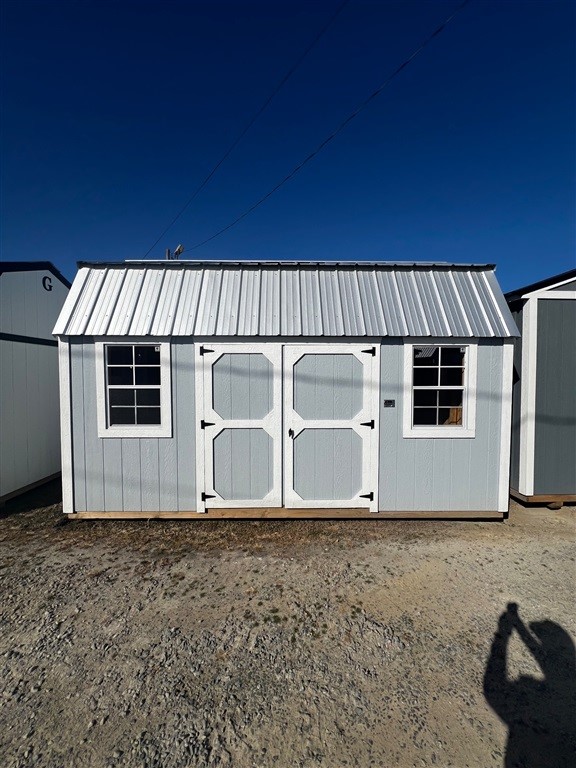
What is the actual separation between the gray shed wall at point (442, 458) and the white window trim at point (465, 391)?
0.06 meters

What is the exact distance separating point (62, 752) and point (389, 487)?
3.80m

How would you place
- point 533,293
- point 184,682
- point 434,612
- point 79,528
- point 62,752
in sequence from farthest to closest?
point 533,293 → point 79,528 → point 434,612 → point 184,682 → point 62,752

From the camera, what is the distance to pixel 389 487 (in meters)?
4.50

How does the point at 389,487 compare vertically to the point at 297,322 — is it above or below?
below

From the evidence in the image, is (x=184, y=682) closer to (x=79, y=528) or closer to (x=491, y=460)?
(x=79, y=528)

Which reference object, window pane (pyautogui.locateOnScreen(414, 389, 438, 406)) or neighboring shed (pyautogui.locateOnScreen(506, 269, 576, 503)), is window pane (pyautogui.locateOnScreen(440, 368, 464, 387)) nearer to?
window pane (pyautogui.locateOnScreen(414, 389, 438, 406))

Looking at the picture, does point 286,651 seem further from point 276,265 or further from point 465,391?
point 276,265

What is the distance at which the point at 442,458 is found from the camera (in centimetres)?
448

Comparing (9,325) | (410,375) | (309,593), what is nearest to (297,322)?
(410,375)

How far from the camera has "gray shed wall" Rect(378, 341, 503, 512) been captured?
4438 mm

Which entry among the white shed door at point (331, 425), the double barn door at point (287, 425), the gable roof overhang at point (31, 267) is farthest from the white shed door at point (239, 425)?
the gable roof overhang at point (31, 267)

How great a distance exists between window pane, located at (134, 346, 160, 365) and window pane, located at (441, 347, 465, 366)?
386 centimetres

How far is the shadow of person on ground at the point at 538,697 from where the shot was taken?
5.81 ft

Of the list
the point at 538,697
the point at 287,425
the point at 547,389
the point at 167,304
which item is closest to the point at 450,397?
the point at 547,389
